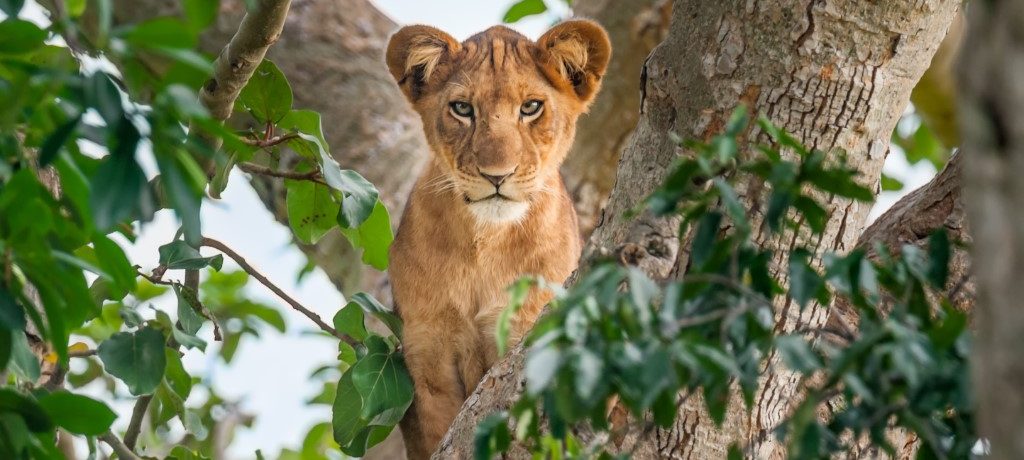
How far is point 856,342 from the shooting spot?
1.92m

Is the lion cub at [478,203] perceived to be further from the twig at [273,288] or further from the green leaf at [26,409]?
the green leaf at [26,409]

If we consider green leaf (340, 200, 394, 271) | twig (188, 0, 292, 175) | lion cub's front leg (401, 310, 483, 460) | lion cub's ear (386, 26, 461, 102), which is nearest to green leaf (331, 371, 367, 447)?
lion cub's front leg (401, 310, 483, 460)

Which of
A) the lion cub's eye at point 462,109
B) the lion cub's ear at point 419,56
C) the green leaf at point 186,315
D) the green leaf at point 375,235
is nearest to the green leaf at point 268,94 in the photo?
the green leaf at point 375,235

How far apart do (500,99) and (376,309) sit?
3.24 ft

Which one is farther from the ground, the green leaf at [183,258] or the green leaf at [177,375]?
the green leaf at [183,258]

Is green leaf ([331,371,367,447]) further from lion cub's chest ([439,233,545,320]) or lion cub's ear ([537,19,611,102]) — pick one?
lion cub's ear ([537,19,611,102])

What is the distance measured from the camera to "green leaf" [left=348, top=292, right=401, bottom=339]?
4.34 m

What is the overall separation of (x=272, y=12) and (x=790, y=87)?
1.45 meters

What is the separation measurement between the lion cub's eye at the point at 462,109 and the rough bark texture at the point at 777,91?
1660 mm

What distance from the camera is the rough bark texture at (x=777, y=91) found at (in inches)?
119

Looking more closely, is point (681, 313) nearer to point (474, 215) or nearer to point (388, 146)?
point (474, 215)

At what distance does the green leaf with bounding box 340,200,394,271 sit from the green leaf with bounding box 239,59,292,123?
0.45 m

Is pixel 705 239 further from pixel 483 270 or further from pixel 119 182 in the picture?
pixel 483 270

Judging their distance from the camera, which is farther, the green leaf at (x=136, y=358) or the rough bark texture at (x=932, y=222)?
the rough bark texture at (x=932, y=222)
